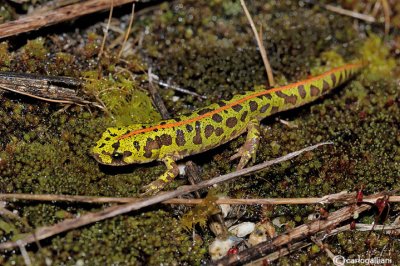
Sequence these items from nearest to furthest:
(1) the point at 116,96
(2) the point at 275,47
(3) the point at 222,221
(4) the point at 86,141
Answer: (3) the point at 222,221
(4) the point at 86,141
(1) the point at 116,96
(2) the point at 275,47

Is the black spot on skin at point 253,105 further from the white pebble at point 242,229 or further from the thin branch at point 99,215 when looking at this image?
the white pebble at point 242,229

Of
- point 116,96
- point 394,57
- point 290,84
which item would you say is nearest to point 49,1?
point 116,96

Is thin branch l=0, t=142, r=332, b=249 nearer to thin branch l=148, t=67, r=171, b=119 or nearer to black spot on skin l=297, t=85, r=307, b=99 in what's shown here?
thin branch l=148, t=67, r=171, b=119

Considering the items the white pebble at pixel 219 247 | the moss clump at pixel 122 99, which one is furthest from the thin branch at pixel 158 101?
the white pebble at pixel 219 247

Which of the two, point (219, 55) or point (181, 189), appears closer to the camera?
point (181, 189)

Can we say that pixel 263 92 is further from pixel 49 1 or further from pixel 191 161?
pixel 49 1

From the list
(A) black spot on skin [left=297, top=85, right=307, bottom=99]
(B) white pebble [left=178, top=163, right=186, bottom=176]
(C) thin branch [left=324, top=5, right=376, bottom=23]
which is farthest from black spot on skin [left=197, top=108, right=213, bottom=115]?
(C) thin branch [left=324, top=5, right=376, bottom=23]
